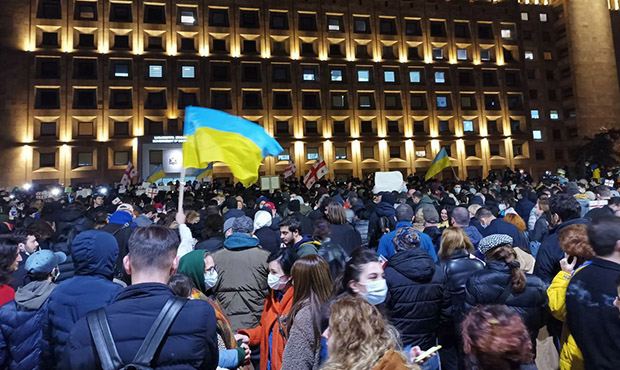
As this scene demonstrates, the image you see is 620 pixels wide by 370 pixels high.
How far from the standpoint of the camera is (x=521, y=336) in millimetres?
2146

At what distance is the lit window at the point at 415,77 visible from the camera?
46375 mm

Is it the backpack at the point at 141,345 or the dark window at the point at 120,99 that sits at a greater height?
the dark window at the point at 120,99

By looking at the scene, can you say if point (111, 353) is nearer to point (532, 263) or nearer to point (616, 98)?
point (532, 263)

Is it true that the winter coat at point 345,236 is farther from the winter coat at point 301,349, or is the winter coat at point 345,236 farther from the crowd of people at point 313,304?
the winter coat at point 301,349

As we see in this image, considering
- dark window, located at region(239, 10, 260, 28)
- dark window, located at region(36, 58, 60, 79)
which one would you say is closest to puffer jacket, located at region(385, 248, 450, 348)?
dark window, located at region(36, 58, 60, 79)

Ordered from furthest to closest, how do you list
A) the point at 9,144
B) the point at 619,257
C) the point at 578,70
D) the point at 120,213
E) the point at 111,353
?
the point at 578,70 < the point at 9,144 < the point at 120,213 < the point at 619,257 < the point at 111,353

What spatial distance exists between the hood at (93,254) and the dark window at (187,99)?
38.8 metres

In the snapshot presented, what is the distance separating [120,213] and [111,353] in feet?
18.5

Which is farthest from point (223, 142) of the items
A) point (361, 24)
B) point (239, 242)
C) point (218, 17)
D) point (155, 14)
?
point (361, 24)

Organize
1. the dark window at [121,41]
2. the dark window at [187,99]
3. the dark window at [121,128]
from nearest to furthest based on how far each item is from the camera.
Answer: the dark window at [121,128] → the dark window at [121,41] → the dark window at [187,99]

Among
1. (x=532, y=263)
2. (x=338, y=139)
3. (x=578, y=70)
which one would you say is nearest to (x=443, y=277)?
(x=532, y=263)

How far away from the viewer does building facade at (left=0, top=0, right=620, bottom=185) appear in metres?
38.2

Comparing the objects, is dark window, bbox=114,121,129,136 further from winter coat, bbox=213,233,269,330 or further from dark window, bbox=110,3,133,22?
winter coat, bbox=213,233,269,330

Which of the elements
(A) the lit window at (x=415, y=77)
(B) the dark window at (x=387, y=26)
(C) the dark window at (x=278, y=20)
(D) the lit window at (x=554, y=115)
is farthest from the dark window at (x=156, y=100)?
(D) the lit window at (x=554, y=115)
